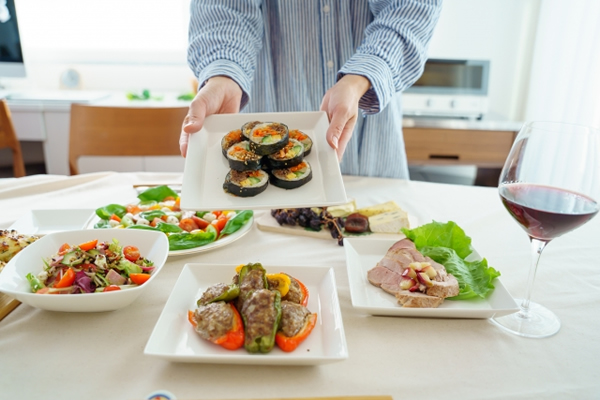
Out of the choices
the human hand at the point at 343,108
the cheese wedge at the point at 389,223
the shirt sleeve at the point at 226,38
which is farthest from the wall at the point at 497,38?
the cheese wedge at the point at 389,223

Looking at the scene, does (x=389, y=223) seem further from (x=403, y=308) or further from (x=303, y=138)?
(x=403, y=308)

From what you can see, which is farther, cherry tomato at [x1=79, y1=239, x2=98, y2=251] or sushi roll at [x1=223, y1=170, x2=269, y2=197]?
sushi roll at [x1=223, y1=170, x2=269, y2=197]

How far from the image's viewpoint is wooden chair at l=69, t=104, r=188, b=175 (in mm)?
2299

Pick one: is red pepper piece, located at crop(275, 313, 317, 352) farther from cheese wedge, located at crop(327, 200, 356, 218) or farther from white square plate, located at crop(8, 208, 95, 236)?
white square plate, located at crop(8, 208, 95, 236)

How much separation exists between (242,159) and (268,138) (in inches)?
4.6

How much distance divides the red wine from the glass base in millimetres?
184

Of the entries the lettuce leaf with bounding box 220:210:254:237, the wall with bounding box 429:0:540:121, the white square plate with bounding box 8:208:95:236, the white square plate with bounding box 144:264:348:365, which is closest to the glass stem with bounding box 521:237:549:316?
the white square plate with bounding box 144:264:348:365

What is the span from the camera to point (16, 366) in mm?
813

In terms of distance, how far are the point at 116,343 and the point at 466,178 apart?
159 inches

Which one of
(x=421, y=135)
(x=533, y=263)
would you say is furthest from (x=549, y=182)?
(x=421, y=135)

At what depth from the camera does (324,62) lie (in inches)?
77.1

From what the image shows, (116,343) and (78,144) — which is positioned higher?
(78,144)

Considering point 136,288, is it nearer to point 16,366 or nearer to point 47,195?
point 16,366

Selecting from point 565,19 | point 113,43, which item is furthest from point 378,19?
point 113,43
